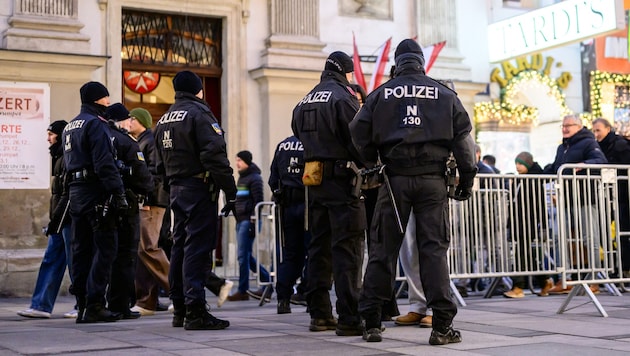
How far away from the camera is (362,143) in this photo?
7.05 m

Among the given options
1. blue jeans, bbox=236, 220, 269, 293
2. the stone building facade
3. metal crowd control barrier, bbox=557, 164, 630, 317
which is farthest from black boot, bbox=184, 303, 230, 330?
the stone building facade

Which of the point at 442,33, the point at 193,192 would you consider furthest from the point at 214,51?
the point at 193,192

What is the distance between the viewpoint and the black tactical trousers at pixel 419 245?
22.3 ft

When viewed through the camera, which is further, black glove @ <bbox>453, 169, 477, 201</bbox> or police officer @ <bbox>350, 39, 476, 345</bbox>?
black glove @ <bbox>453, 169, 477, 201</bbox>

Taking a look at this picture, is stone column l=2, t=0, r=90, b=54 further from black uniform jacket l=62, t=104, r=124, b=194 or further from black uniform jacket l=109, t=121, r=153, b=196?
black uniform jacket l=62, t=104, r=124, b=194

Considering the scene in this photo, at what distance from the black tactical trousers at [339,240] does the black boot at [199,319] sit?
82 cm

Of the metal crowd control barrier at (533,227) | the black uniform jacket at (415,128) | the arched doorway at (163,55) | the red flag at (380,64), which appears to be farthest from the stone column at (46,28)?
the black uniform jacket at (415,128)

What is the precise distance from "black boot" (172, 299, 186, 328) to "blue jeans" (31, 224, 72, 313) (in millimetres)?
Answer: 1907

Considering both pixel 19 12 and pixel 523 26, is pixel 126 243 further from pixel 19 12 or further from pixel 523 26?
pixel 523 26

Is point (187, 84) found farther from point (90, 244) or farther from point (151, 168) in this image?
point (151, 168)

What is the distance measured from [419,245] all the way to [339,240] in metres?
0.70

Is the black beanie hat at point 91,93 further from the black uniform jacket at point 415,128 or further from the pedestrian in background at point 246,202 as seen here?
the pedestrian in background at point 246,202

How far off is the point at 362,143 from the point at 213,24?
8912mm

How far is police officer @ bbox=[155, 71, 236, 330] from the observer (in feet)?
25.9
